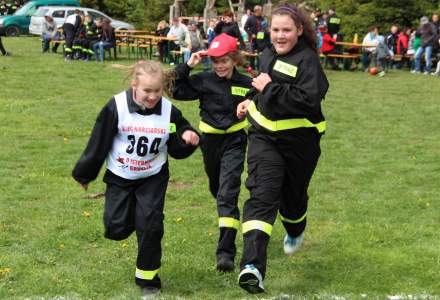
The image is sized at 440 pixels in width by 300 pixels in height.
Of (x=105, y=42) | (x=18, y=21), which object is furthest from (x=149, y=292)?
(x=18, y=21)

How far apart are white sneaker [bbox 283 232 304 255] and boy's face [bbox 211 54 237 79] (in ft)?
4.96

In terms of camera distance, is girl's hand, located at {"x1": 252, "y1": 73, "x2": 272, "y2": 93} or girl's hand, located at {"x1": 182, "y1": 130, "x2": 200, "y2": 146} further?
girl's hand, located at {"x1": 182, "y1": 130, "x2": 200, "y2": 146}

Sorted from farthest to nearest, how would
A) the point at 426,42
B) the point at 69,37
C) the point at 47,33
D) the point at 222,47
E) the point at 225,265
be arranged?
the point at 47,33, the point at 69,37, the point at 426,42, the point at 222,47, the point at 225,265

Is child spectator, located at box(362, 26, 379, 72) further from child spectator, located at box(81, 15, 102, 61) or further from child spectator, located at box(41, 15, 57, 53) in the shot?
child spectator, located at box(41, 15, 57, 53)

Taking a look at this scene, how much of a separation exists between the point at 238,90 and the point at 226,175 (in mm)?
777

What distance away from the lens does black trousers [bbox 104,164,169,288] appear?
5238 millimetres

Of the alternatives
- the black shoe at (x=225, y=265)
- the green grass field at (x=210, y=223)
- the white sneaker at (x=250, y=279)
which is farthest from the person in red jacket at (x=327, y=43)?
the white sneaker at (x=250, y=279)

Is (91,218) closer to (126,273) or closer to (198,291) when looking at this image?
(126,273)

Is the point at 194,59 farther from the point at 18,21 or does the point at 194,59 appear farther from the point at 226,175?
the point at 18,21

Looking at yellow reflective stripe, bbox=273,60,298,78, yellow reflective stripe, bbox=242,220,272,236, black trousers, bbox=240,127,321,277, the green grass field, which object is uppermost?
yellow reflective stripe, bbox=273,60,298,78

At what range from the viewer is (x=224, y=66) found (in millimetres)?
6215

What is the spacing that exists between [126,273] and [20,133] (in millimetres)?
7528

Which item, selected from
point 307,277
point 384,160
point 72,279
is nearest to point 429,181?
point 384,160

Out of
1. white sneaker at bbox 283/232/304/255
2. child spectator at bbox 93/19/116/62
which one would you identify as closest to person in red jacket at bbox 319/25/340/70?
child spectator at bbox 93/19/116/62
